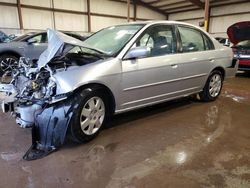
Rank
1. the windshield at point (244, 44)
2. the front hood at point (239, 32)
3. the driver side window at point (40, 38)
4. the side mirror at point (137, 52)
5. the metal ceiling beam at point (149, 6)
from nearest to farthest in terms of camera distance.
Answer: the side mirror at point (137, 52) → the front hood at point (239, 32) → the driver side window at point (40, 38) → the windshield at point (244, 44) → the metal ceiling beam at point (149, 6)

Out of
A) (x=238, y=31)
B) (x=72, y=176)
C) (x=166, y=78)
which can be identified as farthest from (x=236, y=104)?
(x=238, y=31)

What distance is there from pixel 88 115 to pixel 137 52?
932 millimetres

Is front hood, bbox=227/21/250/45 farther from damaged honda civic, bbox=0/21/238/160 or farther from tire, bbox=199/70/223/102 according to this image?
damaged honda civic, bbox=0/21/238/160

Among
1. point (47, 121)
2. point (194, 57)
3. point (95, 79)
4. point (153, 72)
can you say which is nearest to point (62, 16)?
point (194, 57)

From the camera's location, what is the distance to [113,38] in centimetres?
324

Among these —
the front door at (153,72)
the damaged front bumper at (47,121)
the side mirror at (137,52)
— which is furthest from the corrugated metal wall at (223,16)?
the damaged front bumper at (47,121)

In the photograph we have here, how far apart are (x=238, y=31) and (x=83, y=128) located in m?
6.51

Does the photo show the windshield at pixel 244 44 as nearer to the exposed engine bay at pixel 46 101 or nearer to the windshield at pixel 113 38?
the windshield at pixel 113 38

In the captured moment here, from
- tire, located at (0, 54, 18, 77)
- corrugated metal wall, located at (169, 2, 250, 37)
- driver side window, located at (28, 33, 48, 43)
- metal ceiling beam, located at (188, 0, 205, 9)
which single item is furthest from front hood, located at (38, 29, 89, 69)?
corrugated metal wall, located at (169, 2, 250, 37)

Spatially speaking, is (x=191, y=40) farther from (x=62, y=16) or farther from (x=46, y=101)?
(x=62, y=16)

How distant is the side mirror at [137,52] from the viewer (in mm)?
2733

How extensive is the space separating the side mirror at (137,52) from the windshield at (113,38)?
0.47ft

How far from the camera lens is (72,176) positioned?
2008 mm

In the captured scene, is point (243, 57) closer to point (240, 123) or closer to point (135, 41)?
point (240, 123)
